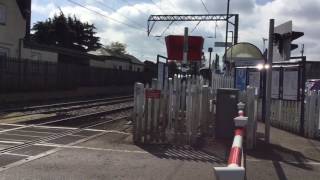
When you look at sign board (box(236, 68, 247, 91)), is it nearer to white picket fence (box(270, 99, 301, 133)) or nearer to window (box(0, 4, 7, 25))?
white picket fence (box(270, 99, 301, 133))

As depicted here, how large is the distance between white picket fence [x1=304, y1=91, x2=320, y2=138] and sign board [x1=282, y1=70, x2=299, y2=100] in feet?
3.04

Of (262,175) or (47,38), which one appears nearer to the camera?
(262,175)

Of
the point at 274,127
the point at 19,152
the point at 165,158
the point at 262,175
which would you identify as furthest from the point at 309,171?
the point at 274,127

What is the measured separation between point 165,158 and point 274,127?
25.0ft

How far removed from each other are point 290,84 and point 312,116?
1773mm

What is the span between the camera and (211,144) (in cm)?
1248

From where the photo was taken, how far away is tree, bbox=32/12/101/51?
269 ft

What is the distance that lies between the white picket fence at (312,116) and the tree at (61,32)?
68050 mm

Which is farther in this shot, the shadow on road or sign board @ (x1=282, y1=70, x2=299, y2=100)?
sign board @ (x1=282, y1=70, x2=299, y2=100)

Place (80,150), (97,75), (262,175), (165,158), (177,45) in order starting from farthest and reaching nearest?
(97,75), (177,45), (80,150), (165,158), (262,175)

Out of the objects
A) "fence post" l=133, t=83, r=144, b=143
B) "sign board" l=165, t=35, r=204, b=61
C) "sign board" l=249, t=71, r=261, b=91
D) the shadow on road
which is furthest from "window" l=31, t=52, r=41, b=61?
the shadow on road

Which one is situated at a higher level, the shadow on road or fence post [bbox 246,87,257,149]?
fence post [bbox 246,87,257,149]

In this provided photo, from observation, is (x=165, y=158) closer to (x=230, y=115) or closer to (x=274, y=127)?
(x=230, y=115)

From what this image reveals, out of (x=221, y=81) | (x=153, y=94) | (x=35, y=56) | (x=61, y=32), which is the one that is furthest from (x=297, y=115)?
(x=61, y=32)
